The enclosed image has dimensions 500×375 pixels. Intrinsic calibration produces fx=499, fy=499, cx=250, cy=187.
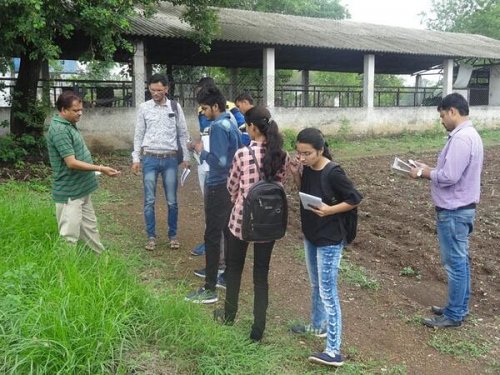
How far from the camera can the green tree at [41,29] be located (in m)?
7.62

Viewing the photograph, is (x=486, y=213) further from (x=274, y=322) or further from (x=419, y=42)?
(x=419, y=42)

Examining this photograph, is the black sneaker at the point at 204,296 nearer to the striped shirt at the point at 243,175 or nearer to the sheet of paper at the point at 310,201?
the striped shirt at the point at 243,175

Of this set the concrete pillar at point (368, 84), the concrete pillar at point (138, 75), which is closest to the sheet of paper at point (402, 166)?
the concrete pillar at point (138, 75)

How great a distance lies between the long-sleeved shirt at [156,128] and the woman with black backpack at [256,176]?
69.5 inches

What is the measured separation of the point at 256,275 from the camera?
3168 millimetres

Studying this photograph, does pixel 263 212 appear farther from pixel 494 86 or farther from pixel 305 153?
pixel 494 86

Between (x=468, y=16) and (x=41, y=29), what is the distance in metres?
37.5

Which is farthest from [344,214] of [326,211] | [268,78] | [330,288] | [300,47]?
[300,47]

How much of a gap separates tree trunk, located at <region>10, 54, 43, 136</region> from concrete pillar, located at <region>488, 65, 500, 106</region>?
1855 cm

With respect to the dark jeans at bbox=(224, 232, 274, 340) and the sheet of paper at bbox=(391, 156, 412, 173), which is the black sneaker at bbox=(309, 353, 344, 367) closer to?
the dark jeans at bbox=(224, 232, 274, 340)

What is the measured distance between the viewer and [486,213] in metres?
6.91

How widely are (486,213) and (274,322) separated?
14.9 feet

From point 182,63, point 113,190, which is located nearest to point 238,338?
point 113,190

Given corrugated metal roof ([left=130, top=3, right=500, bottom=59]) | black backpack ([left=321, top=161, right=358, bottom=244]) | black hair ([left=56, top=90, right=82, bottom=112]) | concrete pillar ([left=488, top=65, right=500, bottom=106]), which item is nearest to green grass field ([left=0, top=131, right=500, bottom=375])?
black backpack ([left=321, top=161, right=358, bottom=244])
